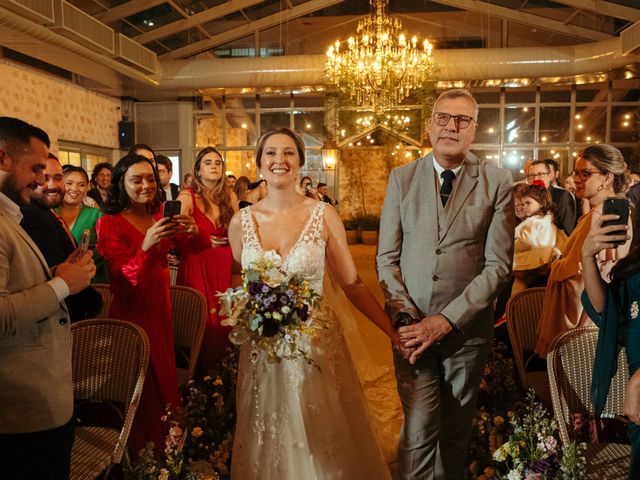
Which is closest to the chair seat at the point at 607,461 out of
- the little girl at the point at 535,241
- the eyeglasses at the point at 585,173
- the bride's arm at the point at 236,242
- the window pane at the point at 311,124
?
the eyeglasses at the point at 585,173

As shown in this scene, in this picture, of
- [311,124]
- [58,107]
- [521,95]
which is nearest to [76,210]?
[58,107]

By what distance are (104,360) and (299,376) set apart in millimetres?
927

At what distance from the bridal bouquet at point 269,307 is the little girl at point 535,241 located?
2382 mm

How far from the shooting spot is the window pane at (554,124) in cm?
1311

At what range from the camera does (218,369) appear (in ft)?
11.4

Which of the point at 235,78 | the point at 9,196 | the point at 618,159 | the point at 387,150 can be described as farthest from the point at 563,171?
the point at 9,196

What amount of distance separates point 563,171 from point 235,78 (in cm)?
840

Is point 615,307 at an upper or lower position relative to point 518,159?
lower

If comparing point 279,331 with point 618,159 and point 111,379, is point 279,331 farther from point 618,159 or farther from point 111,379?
point 618,159

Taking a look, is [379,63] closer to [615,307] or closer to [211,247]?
[211,247]

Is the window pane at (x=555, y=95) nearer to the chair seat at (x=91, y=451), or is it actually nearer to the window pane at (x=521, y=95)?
the window pane at (x=521, y=95)

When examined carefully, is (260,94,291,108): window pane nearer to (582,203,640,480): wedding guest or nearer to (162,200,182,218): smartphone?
(162,200,182,218): smartphone

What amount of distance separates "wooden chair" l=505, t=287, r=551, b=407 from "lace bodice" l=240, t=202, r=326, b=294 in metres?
1.28

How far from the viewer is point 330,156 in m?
13.9
